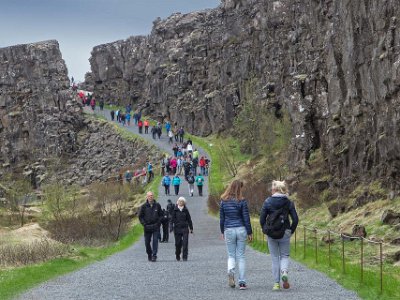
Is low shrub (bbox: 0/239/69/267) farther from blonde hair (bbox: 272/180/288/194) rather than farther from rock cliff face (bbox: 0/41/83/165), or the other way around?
rock cliff face (bbox: 0/41/83/165)

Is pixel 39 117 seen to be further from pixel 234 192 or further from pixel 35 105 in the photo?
pixel 234 192

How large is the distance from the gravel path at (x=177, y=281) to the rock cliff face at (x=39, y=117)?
79456mm

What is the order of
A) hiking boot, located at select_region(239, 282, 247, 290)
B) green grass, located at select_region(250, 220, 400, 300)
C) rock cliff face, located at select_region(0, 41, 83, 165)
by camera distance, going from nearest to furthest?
green grass, located at select_region(250, 220, 400, 300), hiking boot, located at select_region(239, 282, 247, 290), rock cliff face, located at select_region(0, 41, 83, 165)

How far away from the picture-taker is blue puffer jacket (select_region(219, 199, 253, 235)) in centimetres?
1783

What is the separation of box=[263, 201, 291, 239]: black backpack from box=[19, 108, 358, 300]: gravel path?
Answer: 126 centimetres

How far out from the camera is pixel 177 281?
2003 cm

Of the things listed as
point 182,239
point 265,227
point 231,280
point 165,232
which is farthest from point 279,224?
point 165,232

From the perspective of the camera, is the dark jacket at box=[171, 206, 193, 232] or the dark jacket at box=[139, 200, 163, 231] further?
the dark jacket at box=[139, 200, 163, 231]

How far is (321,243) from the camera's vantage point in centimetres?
3039

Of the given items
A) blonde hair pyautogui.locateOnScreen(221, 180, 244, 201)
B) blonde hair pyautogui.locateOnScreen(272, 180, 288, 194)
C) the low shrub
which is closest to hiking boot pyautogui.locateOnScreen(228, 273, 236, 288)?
blonde hair pyautogui.locateOnScreen(221, 180, 244, 201)

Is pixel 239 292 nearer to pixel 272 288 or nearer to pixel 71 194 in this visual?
pixel 272 288

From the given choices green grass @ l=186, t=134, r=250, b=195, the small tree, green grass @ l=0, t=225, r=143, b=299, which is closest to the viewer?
green grass @ l=0, t=225, r=143, b=299

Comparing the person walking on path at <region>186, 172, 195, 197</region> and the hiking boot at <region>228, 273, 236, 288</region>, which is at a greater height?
the person walking on path at <region>186, 172, 195, 197</region>

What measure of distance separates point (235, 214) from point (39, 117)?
312ft
